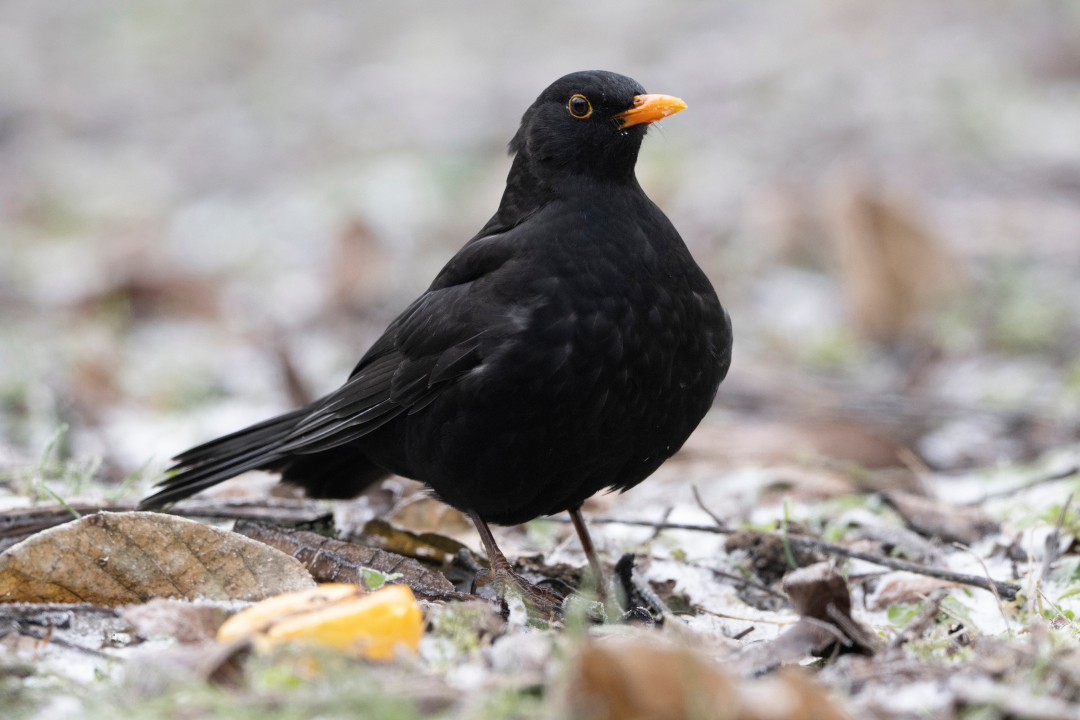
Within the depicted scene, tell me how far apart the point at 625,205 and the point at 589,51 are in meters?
13.0

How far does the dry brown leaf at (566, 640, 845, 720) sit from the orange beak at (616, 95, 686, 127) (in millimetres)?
2174

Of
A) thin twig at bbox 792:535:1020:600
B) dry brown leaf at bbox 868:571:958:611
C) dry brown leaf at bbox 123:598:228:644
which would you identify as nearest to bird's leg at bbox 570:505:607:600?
thin twig at bbox 792:535:1020:600

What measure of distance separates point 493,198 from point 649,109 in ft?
20.3

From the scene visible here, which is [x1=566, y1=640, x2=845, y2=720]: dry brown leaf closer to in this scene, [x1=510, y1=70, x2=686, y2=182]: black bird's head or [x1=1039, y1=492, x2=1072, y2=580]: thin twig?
[x1=1039, y1=492, x2=1072, y2=580]: thin twig

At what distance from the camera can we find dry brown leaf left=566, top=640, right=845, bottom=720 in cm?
183

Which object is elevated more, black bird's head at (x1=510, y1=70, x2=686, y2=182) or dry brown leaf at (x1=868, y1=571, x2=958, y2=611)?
black bird's head at (x1=510, y1=70, x2=686, y2=182)

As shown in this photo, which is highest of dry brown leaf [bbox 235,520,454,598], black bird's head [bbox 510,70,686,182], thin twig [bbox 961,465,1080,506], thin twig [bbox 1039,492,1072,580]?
black bird's head [bbox 510,70,686,182]

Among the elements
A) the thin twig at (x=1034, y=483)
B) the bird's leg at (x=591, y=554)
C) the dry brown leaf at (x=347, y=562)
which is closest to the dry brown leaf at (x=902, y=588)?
the bird's leg at (x=591, y=554)

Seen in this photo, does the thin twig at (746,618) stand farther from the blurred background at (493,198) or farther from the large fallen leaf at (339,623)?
the blurred background at (493,198)

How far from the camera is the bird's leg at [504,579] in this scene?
318 cm

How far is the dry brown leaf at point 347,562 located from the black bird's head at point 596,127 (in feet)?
4.54

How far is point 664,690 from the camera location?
1870 millimetres

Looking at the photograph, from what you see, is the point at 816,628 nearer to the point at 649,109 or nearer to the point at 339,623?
the point at 339,623

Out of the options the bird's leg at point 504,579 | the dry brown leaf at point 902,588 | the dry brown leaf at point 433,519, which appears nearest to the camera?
the bird's leg at point 504,579
